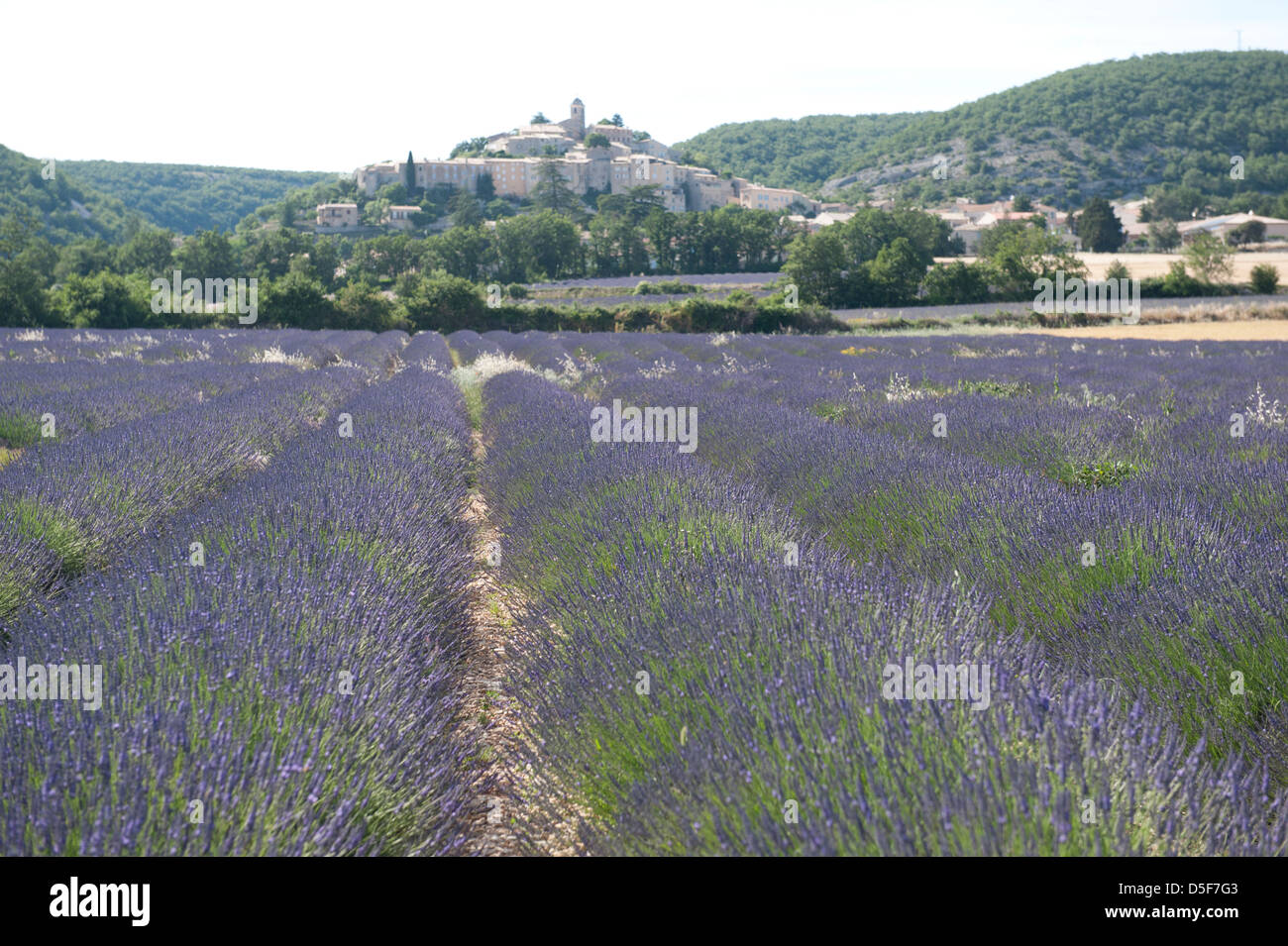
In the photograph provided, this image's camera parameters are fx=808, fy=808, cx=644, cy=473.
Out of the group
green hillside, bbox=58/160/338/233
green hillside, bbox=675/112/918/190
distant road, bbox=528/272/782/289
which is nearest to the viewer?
distant road, bbox=528/272/782/289

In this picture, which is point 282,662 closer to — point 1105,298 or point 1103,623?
point 1103,623

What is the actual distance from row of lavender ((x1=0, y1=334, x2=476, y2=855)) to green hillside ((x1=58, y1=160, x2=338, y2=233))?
131 meters

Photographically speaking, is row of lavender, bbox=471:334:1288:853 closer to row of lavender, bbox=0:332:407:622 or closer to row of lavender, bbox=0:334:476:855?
row of lavender, bbox=0:334:476:855

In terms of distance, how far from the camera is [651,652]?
1985mm

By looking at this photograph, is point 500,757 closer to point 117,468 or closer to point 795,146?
point 117,468

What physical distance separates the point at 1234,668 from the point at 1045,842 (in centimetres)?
120

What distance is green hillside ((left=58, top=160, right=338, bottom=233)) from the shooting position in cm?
12356

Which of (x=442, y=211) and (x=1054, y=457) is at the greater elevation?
(x=442, y=211)

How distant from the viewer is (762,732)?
4.87 ft

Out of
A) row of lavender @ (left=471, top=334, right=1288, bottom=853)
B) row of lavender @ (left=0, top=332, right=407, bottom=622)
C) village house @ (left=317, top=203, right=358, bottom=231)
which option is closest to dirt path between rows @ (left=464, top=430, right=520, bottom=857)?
row of lavender @ (left=471, top=334, right=1288, bottom=853)

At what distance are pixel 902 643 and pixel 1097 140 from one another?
475ft

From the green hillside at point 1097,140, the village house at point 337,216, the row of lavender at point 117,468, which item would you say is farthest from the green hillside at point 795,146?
the row of lavender at point 117,468

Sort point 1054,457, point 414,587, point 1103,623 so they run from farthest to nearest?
point 1054,457 → point 414,587 → point 1103,623

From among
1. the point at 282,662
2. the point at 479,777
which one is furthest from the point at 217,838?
the point at 479,777
